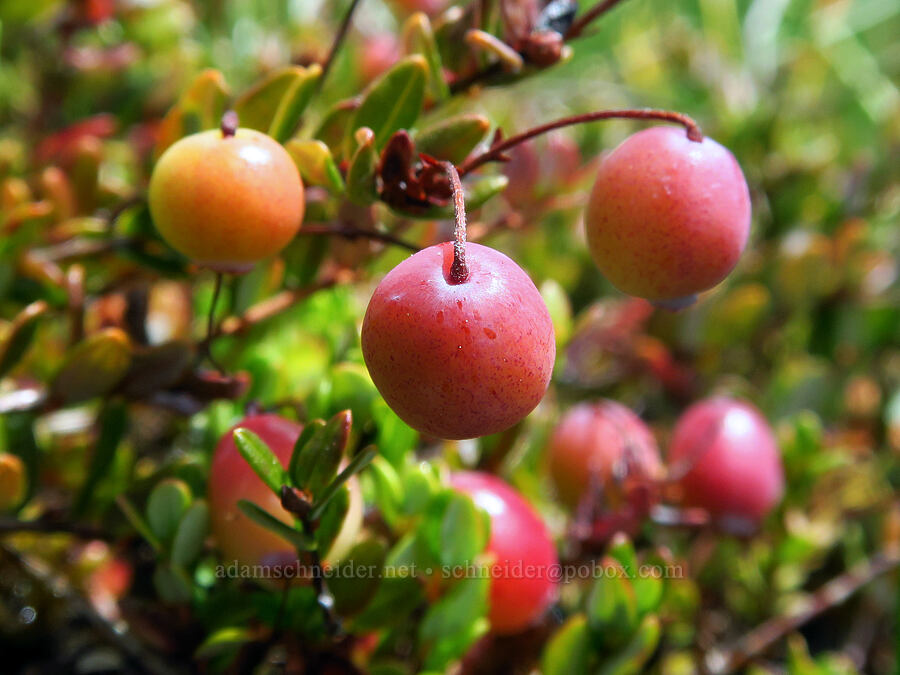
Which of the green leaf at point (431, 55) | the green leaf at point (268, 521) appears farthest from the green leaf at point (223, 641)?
the green leaf at point (431, 55)

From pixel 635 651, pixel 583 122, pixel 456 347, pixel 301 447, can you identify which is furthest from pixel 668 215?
pixel 635 651

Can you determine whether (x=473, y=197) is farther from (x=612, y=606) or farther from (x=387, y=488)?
(x=612, y=606)

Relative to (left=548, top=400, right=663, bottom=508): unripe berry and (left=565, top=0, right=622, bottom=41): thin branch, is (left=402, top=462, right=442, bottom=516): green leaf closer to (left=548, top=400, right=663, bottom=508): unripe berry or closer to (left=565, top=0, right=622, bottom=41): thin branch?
(left=548, top=400, right=663, bottom=508): unripe berry

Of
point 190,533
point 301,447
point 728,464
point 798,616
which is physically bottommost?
point 798,616

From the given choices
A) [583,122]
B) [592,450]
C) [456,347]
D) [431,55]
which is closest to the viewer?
[456,347]

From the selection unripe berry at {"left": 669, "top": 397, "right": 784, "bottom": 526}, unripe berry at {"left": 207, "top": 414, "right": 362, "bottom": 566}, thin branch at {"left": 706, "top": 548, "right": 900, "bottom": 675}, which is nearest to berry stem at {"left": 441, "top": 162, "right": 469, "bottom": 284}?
unripe berry at {"left": 207, "top": 414, "right": 362, "bottom": 566}

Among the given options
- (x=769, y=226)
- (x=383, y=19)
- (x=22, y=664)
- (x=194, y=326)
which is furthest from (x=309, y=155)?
(x=383, y=19)

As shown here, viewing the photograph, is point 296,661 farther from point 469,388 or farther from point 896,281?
point 896,281
